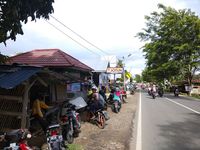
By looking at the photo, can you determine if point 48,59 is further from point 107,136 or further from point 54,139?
point 54,139

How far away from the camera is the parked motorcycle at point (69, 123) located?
945 centimetres

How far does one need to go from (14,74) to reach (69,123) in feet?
7.88

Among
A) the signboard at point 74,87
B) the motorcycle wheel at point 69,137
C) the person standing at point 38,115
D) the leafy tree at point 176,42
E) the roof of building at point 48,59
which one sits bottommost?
the motorcycle wheel at point 69,137

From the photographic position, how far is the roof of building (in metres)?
15.8

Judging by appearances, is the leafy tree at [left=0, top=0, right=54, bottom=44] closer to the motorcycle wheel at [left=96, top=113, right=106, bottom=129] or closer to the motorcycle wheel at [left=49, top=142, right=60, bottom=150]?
the motorcycle wheel at [left=49, top=142, right=60, bottom=150]

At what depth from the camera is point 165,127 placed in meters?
12.4

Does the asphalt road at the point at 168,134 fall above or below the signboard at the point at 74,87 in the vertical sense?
below

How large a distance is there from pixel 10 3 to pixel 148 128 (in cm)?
728

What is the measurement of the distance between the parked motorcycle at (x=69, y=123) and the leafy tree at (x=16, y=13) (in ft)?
10.2

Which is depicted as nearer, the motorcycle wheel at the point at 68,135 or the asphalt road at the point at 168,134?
the asphalt road at the point at 168,134

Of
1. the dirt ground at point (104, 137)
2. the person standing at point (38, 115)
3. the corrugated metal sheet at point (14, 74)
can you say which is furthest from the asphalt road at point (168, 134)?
the corrugated metal sheet at point (14, 74)

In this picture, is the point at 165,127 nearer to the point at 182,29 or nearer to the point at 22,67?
the point at 22,67

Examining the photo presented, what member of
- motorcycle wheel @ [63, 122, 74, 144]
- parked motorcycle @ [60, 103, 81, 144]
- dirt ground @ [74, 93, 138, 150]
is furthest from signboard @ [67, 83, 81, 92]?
motorcycle wheel @ [63, 122, 74, 144]

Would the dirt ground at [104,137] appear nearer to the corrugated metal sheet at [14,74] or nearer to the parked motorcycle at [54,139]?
the parked motorcycle at [54,139]
